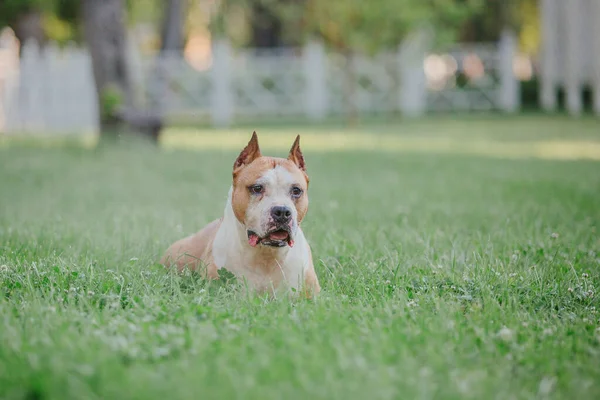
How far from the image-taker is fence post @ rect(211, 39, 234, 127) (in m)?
23.9

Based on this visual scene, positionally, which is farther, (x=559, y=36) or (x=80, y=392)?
(x=559, y=36)

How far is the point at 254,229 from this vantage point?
4.40m

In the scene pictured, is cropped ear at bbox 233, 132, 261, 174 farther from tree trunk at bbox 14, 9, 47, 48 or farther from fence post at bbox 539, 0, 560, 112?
tree trunk at bbox 14, 9, 47, 48

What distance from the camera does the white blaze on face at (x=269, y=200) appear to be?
170 inches

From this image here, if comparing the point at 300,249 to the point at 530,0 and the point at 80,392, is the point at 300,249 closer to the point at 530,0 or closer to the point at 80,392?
the point at 80,392

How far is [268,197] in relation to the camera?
4402mm

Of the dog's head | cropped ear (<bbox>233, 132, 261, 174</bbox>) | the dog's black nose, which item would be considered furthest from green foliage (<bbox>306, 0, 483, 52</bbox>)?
the dog's black nose

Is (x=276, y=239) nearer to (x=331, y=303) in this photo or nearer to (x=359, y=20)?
(x=331, y=303)

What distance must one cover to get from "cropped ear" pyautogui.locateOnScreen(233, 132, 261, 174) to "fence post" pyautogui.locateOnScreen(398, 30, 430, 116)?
20841 mm

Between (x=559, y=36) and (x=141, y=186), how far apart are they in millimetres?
21664

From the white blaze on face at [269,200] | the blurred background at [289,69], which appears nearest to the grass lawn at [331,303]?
the white blaze on face at [269,200]

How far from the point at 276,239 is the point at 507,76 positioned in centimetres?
2453

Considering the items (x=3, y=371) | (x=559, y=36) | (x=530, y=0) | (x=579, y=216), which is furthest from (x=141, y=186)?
(x=530, y=0)

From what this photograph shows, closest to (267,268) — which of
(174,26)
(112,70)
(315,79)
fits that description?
(112,70)
